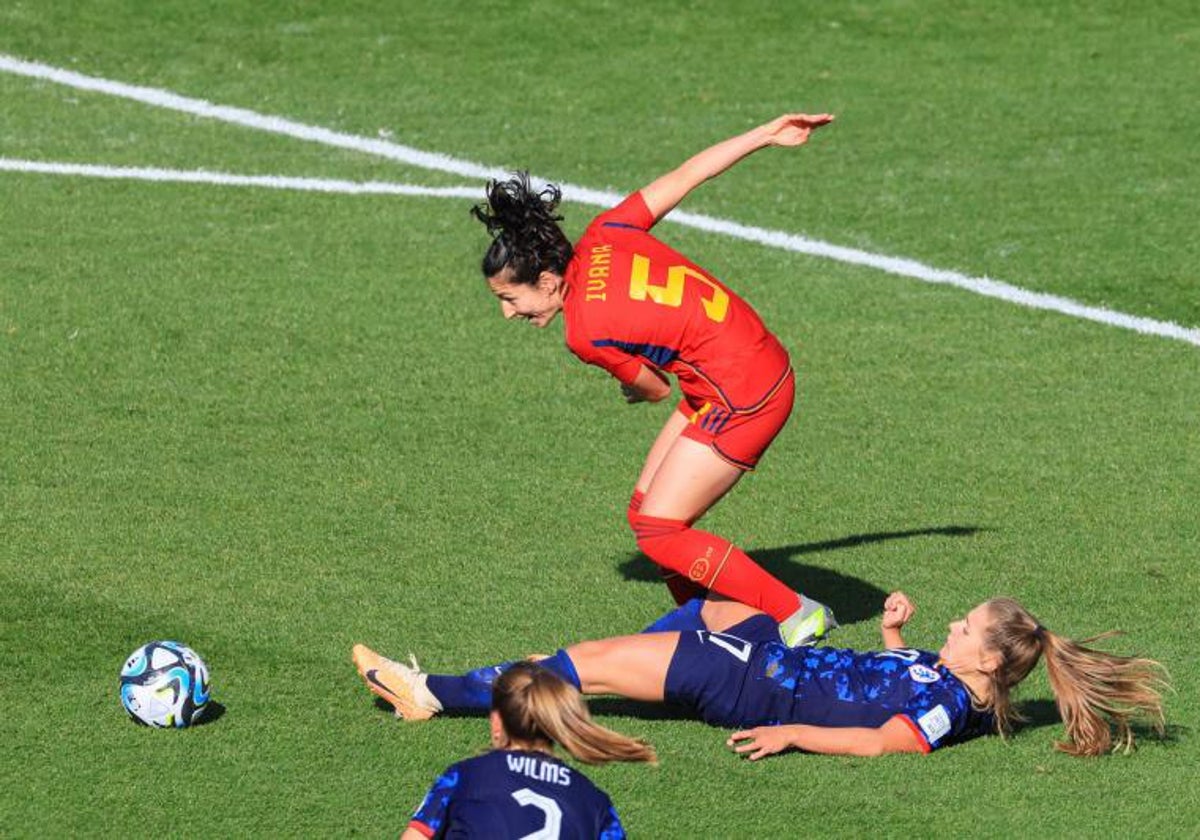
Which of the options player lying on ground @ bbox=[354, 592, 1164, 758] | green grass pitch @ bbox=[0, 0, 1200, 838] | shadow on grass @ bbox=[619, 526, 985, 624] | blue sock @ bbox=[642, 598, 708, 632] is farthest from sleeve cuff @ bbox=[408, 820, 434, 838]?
shadow on grass @ bbox=[619, 526, 985, 624]

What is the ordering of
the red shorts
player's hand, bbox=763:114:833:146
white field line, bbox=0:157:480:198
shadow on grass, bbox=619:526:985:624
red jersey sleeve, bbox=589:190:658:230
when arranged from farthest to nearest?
white field line, bbox=0:157:480:198 → shadow on grass, bbox=619:526:985:624 → player's hand, bbox=763:114:833:146 → red jersey sleeve, bbox=589:190:658:230 → the red shorts

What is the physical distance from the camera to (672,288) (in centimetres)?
897

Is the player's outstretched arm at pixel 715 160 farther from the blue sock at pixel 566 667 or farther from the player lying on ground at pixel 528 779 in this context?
the player lying on ground at pixel 528 779

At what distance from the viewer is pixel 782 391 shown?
9.19 m

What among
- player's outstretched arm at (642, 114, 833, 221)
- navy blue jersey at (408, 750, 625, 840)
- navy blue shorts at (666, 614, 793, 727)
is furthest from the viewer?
player's outstretched arm at (642, 114, 833, 221)

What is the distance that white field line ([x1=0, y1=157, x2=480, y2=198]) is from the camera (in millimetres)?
15977

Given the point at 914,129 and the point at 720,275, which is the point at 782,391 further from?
the point at 914,129

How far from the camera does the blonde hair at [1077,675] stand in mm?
8258

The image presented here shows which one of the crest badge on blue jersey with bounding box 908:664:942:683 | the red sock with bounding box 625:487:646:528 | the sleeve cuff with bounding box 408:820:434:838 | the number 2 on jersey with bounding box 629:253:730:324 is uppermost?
the number 2 on jersey with bounding box 629:253:730:324

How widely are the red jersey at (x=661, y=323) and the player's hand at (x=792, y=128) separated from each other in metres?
0.88

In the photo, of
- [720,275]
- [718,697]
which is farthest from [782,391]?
[720,275]

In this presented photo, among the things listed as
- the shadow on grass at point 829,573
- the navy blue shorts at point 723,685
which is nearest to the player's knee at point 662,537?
the navy blue shorts at point 723,685

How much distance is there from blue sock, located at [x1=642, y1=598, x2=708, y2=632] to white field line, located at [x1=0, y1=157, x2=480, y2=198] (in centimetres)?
737

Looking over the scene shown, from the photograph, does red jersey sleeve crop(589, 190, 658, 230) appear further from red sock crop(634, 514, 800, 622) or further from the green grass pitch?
the green grass pitch
